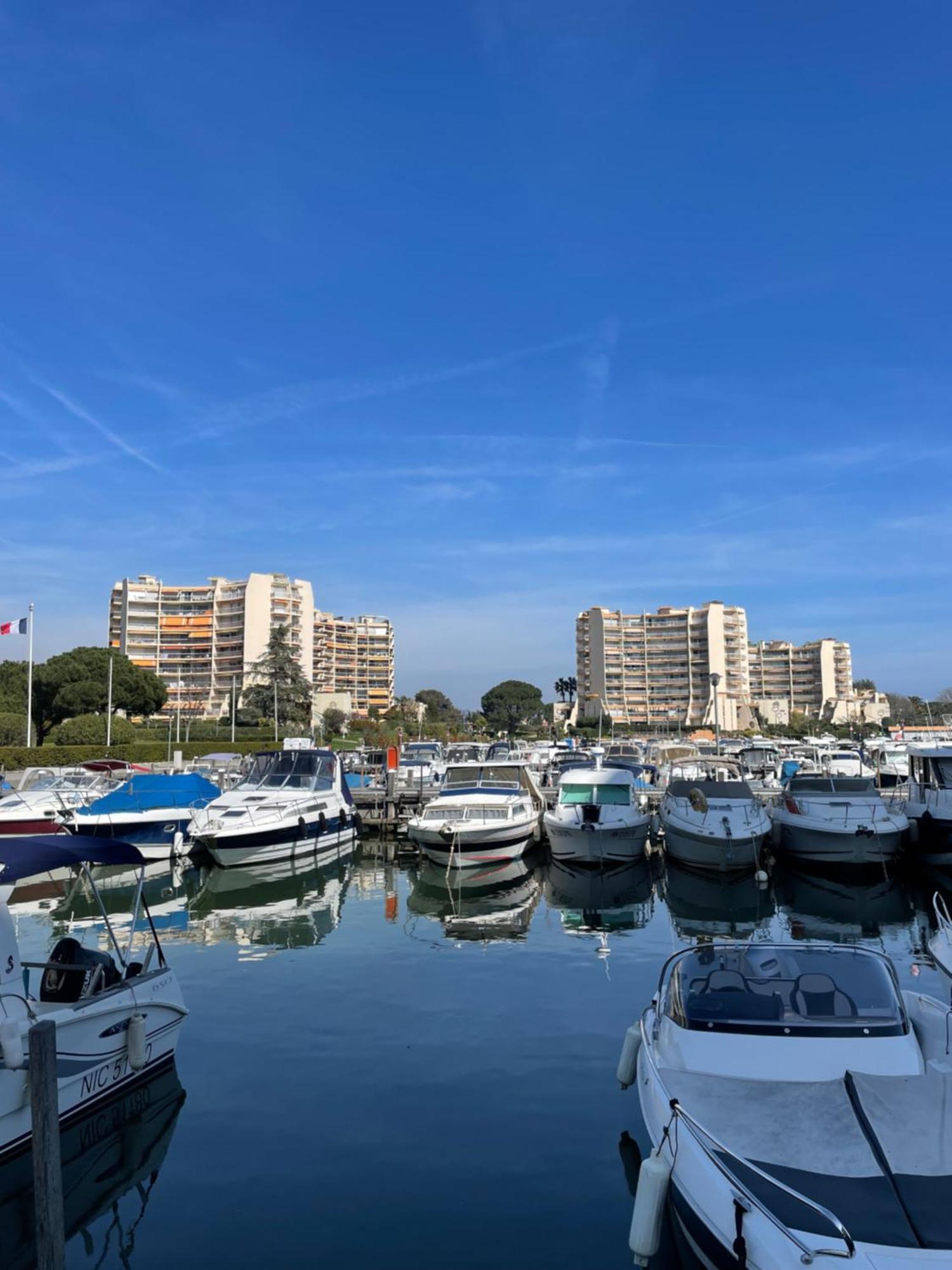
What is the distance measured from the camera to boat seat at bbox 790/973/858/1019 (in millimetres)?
8312

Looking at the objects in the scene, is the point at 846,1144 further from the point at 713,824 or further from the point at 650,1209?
the point at 713,824

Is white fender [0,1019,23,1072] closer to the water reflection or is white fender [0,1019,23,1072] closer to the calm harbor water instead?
the calm harbor water

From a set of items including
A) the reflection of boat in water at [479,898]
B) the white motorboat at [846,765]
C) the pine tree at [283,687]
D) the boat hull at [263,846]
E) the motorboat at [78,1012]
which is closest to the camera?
the motorboat at [78,1012]

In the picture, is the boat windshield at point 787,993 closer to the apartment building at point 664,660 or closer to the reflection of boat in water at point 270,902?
the reflection of boat in water at point 270,902

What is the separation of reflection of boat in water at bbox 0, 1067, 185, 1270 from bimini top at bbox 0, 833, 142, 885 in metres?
2.58

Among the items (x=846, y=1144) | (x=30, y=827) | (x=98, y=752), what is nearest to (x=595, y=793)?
(x=30, y=827)

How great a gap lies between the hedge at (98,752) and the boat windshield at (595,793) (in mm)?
25818

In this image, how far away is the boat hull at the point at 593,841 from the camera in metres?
26.0

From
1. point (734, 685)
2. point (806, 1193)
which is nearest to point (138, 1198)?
point (806, 1193)

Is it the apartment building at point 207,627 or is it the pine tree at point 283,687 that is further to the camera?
the apartment building at point 207,627

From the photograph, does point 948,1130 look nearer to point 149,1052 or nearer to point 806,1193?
point 806,1193

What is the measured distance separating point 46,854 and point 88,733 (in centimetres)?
5409

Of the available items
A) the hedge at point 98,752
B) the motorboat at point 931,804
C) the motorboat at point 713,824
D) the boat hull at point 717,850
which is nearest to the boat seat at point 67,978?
the boat hull at point 717,850

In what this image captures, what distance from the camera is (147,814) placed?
27.4 m
